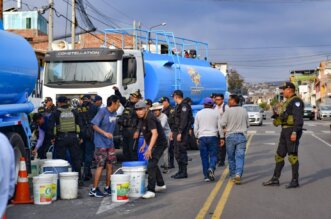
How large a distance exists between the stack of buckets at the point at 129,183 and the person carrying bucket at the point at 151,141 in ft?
0.53

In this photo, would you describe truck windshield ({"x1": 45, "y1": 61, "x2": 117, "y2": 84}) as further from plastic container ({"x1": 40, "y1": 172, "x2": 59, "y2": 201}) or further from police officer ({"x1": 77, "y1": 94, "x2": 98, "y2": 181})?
plastic container ({"x1": 40, "y1": 172, "x2": 59, "y2": 201})

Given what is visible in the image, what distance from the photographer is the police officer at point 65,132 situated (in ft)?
34.3

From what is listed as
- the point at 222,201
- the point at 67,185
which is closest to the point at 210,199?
the point at 222,201

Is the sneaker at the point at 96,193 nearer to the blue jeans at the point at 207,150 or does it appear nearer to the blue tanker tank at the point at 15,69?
the blue tanker tank at the point at 15,69

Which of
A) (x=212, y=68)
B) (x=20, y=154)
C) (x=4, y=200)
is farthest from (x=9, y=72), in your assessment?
(x=212, y=68)

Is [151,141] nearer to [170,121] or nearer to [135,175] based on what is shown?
[135,175]

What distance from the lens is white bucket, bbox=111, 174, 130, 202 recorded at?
8.95 meters

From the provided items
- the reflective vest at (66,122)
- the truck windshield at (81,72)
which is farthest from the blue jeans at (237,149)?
the truck windshield at (81,72)

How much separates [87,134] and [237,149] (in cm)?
325

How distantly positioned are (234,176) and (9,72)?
4.94m

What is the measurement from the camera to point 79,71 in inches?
615

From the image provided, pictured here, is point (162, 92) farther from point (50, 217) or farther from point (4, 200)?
point (4, 200)

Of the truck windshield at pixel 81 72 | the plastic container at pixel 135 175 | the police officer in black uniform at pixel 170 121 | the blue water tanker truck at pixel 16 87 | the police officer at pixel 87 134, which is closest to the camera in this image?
Result: the blue water tanker truck at pixel 16 87

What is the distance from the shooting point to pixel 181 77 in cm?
1930
